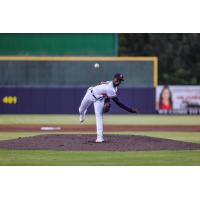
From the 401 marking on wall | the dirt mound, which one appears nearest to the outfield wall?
the 401 marking on wall

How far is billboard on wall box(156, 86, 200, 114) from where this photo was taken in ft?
75.6

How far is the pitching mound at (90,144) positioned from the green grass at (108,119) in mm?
5799

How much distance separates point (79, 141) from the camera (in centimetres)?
1270

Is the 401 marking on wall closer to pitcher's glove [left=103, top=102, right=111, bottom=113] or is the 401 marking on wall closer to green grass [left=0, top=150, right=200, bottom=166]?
pitcher's glove [left=103, top=102, right=111, bottom=113]

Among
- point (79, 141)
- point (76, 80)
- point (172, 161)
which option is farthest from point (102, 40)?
point (172, 161)

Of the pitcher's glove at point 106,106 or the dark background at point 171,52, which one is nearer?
the pitcher's glove at point 106,106

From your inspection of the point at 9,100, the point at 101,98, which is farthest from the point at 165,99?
the point at 101,98

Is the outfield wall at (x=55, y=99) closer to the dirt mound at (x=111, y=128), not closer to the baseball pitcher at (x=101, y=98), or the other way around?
the dirt mound at (x=111, y=128)

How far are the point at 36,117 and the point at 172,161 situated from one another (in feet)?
34.3

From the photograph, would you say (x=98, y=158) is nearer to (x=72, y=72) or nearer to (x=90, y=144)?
(x=90, y=144)

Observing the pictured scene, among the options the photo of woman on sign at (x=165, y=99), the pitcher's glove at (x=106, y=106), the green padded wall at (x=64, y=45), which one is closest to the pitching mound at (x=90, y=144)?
the pitcher's glove at (x=106, y=106)

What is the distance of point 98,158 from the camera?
432 inches

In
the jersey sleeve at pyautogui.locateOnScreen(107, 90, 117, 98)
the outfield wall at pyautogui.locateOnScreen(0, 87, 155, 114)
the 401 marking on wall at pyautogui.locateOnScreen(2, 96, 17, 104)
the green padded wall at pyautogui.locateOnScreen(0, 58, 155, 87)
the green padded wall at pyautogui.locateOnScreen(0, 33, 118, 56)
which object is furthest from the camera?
the outfield wall at pyautogui.locateOnScreen(0, 87, 155, 114)

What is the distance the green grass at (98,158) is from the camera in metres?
10.5
